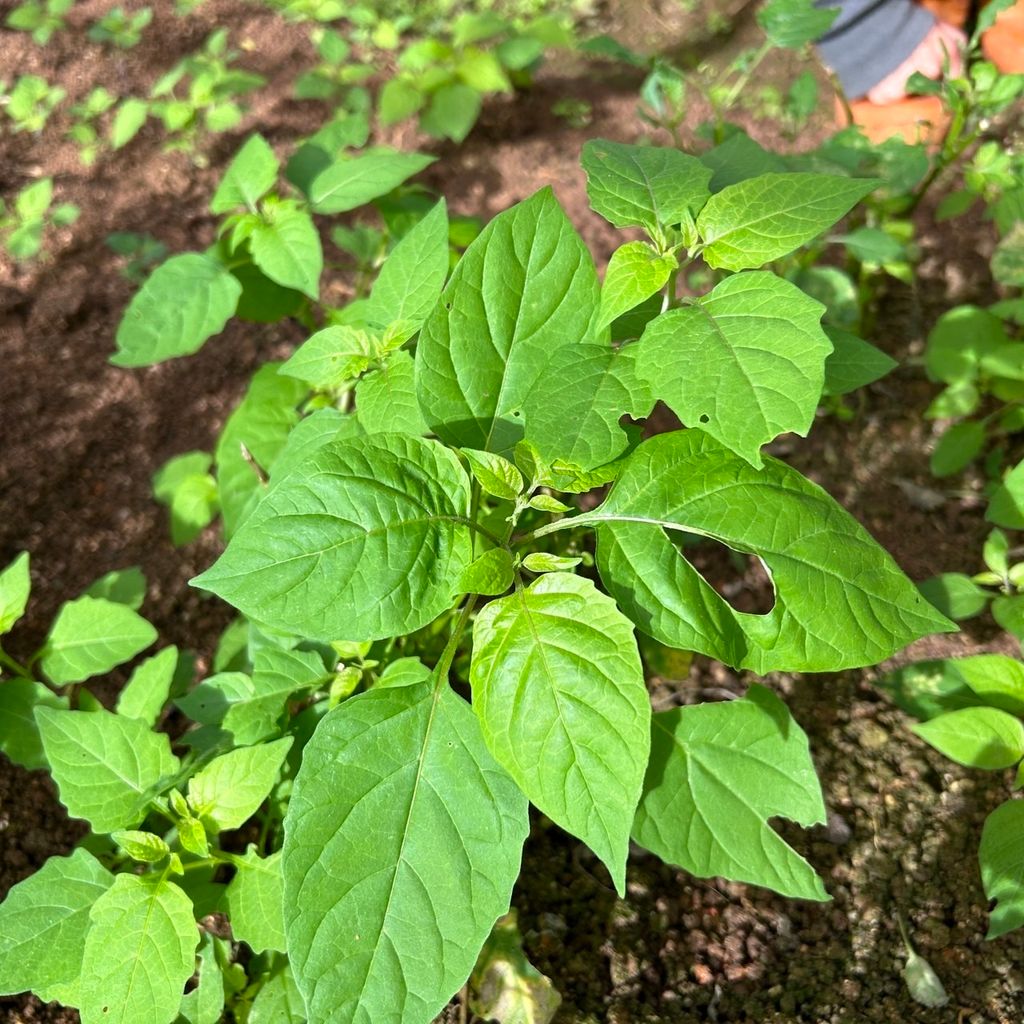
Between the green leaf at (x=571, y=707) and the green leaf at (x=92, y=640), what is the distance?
1062mm

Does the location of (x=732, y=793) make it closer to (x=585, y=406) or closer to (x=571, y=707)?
(x=571, y=707)

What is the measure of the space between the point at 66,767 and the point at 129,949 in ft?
1.24

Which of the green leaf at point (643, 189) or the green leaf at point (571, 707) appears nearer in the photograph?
the green leaf at point (571, 707)

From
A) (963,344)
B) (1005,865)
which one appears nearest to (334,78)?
(963,344)

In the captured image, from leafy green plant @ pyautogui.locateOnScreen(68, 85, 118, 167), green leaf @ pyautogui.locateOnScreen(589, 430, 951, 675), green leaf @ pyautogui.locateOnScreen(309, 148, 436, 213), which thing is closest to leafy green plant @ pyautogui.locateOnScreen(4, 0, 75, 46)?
leafy green plant @ pyautogui.locateOnScreen(68, 85, 118, 167)

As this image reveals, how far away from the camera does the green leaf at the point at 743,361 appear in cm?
118

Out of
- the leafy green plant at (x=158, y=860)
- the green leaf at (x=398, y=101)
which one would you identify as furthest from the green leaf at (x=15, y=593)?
the green leaf at (x=398, y=101)

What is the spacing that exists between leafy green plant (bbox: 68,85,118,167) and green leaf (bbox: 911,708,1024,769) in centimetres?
410

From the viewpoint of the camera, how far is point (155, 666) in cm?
186

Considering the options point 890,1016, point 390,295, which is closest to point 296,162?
point 390,295

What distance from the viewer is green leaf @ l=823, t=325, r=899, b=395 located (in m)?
1.67

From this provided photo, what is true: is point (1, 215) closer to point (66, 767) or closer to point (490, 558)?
point (66, 767)

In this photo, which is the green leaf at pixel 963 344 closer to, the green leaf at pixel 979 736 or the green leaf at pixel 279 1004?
the green leaf at pixel 979 736

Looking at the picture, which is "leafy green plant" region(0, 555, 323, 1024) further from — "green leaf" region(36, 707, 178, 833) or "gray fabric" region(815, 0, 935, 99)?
"gray fabric" region(815, 0, 935, 99)
